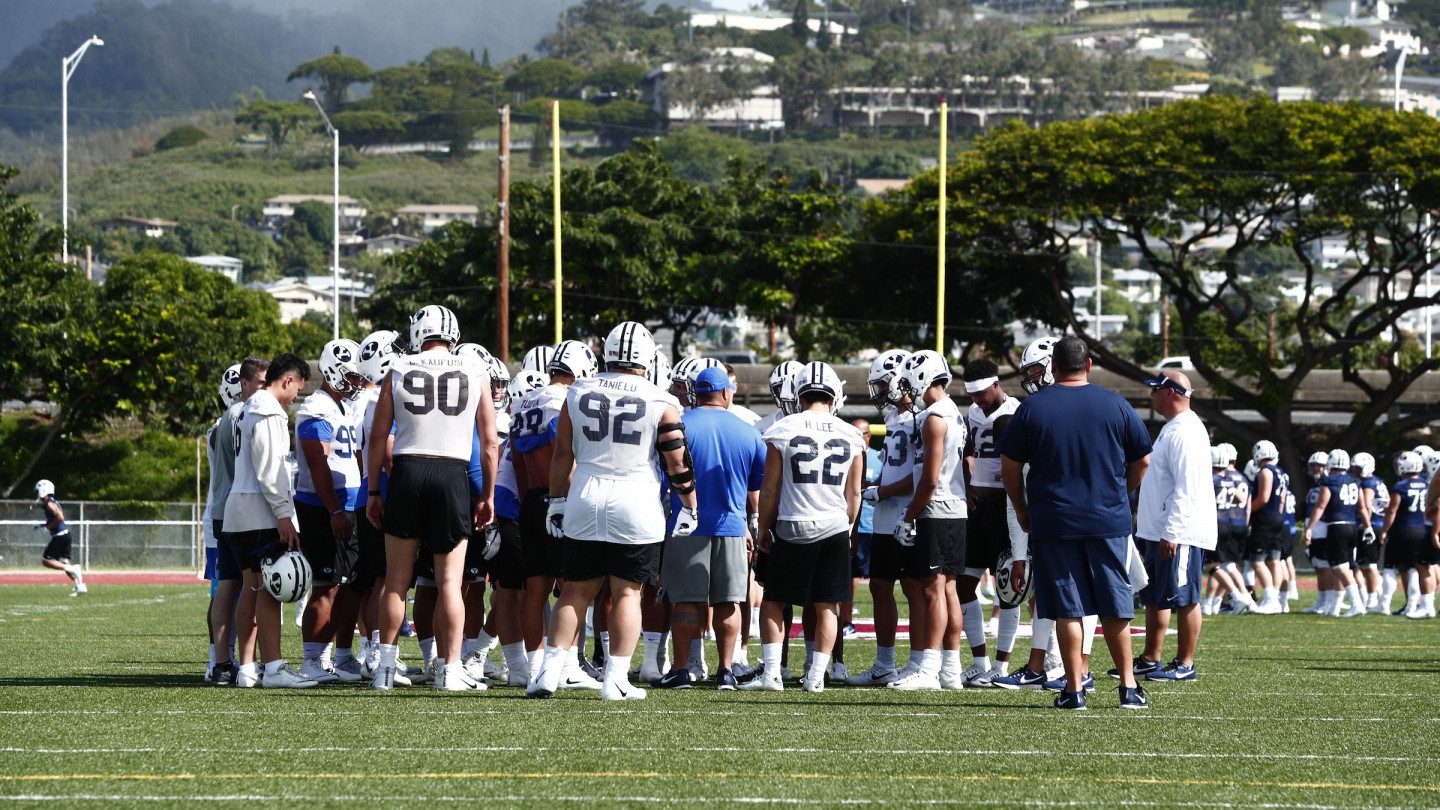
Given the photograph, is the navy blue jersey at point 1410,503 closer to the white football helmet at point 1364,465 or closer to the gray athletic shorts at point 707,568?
the white football helmet at point 1364,465

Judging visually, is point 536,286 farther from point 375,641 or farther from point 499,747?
point 499,747

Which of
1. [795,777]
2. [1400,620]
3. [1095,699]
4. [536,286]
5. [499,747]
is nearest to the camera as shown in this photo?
[795,777]

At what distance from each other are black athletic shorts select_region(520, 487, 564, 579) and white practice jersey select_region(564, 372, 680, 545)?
737mm

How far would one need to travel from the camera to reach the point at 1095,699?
9.83 meters

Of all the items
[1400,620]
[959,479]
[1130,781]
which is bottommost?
[1400,620]

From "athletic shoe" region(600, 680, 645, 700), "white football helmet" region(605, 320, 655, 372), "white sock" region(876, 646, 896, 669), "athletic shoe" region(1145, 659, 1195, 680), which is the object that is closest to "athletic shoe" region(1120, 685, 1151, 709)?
"athletic shoe" region(1145, 659, 1195, 680)

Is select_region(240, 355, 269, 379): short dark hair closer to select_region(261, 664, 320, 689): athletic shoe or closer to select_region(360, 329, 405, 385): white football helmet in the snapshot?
select_region(360, 329, 405, 385): white football helmet

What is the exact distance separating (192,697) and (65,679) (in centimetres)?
162

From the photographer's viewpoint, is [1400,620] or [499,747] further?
[1400,620]

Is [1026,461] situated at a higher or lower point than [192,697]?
higher

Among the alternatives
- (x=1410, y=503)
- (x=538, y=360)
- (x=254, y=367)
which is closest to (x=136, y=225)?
(x=1410, y=503)

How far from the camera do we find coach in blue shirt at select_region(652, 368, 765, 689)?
1019 centimetres

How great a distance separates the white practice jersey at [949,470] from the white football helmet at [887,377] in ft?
1.01

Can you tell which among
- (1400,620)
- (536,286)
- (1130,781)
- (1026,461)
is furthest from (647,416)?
(536,286)
